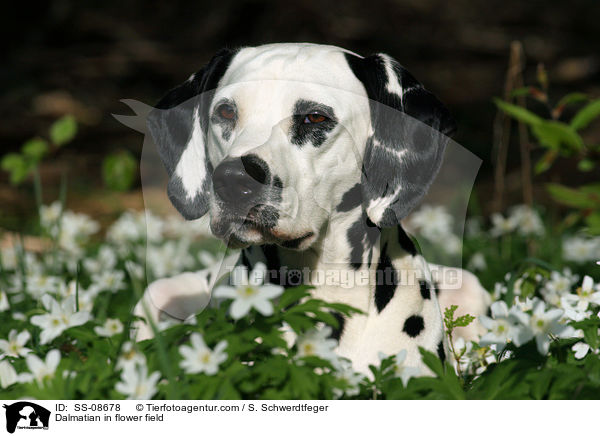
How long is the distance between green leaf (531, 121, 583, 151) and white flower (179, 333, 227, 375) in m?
1.83

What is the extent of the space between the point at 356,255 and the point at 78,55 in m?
11.5

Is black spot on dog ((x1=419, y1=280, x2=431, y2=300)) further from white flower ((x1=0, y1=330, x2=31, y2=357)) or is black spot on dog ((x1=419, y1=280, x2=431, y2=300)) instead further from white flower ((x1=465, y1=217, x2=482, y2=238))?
white flower ((x1=465, y1=217, x2=482, y2=238))

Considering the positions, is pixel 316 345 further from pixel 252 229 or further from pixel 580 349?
pixel 580 349

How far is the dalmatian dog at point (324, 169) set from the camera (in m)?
2.76

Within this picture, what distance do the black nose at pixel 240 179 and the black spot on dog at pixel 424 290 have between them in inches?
41.3

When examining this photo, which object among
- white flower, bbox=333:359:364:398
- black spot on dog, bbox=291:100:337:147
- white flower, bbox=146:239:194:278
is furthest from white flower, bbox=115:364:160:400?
white flower, bbox=146:239:194:278

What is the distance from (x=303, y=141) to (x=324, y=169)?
0.15 metres

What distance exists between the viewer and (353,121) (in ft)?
9.77

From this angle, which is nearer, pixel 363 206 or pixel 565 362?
pixel 565 362

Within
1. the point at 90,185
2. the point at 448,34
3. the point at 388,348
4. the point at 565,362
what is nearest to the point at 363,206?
the point at 388,348

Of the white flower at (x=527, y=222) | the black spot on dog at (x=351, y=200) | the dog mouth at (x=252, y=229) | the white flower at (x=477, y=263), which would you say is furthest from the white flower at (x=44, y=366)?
the white flower at (x=527, y=222)

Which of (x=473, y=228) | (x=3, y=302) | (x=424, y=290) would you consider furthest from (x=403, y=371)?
(x=473, y=228)

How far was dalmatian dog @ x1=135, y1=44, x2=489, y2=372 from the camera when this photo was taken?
9.05 ft
